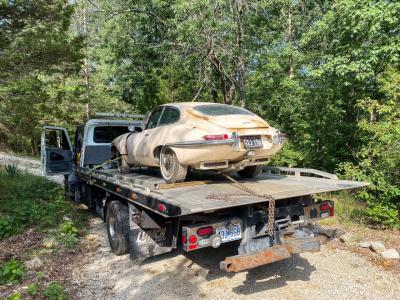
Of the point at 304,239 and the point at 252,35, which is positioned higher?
the point at 252,35

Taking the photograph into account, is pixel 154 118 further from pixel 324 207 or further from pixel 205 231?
pixel 324 207

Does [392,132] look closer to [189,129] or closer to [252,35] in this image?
[189,129]

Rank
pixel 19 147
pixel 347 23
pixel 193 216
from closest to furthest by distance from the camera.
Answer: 1. pixel 193 216
2. pixel 347 23
3. pixel 19 147

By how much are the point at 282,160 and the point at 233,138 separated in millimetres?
6844

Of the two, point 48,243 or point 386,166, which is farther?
point 386,166

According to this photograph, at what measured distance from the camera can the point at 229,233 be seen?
163 inches

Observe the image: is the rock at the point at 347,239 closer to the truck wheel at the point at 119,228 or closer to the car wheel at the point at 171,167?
the car wheel at the point at 171,167

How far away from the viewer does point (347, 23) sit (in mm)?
8305

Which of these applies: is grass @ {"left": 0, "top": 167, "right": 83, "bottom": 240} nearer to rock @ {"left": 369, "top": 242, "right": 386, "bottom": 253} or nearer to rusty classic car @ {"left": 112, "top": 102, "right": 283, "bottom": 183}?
rusty classic car @ {"left": 112, "top": 102, "right": 283, "bottom": 183}

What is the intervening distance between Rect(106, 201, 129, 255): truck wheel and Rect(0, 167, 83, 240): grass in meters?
2.12

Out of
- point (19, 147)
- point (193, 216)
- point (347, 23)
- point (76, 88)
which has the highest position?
point (347, 23)

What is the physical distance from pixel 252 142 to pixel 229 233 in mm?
1543

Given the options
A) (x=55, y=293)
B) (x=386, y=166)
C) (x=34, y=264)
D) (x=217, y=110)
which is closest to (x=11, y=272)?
(x=34, y=264)

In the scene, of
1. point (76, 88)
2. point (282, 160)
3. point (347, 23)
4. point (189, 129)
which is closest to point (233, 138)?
A: point (189, 129)
